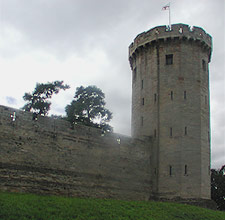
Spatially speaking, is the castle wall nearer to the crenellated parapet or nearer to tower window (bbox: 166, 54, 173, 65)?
tower window (bbox: 166, 54, 173, 65)

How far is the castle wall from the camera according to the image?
52.7 ft

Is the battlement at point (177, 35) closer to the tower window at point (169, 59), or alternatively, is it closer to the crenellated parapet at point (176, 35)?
the crenellated parapet at point (176, 35)

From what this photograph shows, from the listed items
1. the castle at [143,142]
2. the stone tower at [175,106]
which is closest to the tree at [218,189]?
the stone tower at [175,106]

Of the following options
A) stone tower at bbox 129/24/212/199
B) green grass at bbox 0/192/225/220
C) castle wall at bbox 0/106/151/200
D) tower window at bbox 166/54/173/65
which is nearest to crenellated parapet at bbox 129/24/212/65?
stone tower at bbox 129/24/212/199

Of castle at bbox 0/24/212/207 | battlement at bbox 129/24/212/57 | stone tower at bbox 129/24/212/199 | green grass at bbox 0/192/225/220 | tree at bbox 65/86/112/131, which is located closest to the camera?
green grass at bbox 0/192/225/220

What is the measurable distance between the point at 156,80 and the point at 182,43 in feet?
9.19

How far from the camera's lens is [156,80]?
74.9ft

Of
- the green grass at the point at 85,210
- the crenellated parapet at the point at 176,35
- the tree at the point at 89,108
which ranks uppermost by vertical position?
the crenellated parapet at the point at 176,35

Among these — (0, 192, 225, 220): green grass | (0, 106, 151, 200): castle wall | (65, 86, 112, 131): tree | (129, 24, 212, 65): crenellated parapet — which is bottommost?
(0, 192, 225, 220): green grass

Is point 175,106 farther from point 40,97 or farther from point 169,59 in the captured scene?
point 40,97

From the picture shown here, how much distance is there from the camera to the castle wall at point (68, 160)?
52.7ft

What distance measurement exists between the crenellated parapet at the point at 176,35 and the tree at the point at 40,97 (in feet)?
27.9

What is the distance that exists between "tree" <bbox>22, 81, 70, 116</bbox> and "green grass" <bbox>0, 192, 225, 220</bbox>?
1375 cm

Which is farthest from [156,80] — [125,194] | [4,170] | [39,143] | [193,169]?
[4,170]
